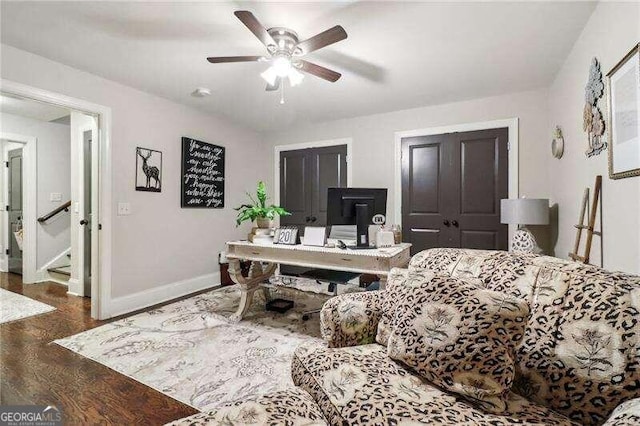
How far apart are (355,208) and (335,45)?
1.25 meters

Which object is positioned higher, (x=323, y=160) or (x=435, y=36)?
(x=435, y=36)

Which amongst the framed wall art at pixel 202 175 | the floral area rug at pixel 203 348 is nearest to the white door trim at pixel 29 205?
the framed wall art at pixel 202 175

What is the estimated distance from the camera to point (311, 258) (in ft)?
7.71

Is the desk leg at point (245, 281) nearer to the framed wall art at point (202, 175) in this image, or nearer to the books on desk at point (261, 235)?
the books on desk at point (261, 235)

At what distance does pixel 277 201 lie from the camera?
4.72 m

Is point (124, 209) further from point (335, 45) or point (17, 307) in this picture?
point (335, 45)

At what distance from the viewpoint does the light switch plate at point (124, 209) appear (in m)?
3.03

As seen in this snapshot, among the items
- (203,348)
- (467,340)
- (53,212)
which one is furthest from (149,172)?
(467,340)

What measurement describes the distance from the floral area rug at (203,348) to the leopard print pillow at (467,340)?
111cm

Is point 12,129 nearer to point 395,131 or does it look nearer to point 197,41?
point 197,41

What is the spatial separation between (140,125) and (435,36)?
2935 mm

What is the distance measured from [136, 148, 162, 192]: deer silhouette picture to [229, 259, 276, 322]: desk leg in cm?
137

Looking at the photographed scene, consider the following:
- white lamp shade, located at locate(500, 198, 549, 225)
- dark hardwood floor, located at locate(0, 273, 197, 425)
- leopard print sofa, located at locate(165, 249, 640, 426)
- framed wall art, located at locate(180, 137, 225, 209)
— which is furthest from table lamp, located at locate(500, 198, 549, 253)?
framed wall art, located at locate(180, 137, 225, 209)

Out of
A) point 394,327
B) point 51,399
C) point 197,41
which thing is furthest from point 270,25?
point 51,399
